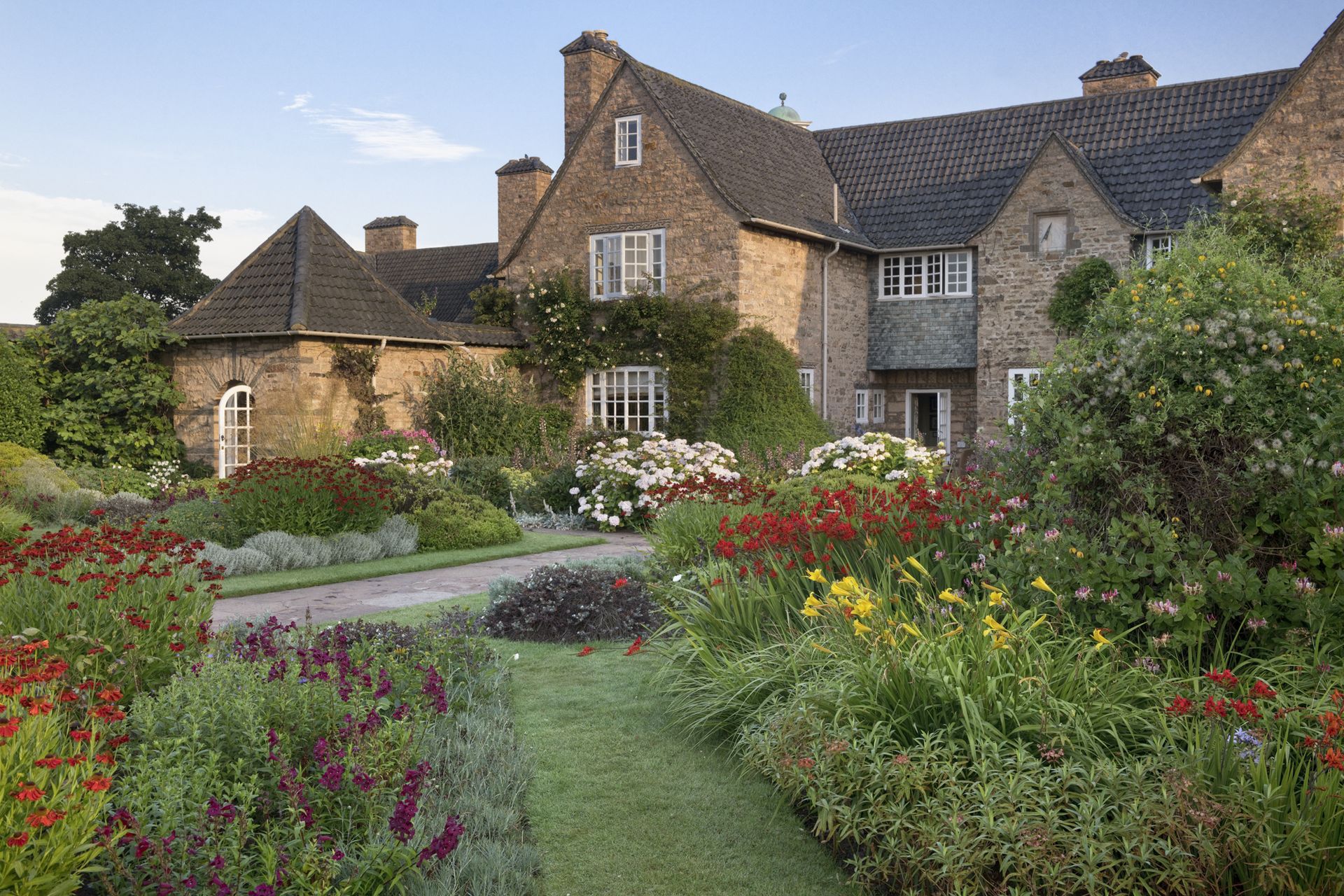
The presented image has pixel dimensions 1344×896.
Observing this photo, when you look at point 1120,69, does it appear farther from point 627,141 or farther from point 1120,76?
point 627,141

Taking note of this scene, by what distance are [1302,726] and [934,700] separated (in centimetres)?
132

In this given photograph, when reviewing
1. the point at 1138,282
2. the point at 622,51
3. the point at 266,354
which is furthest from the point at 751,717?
the point at 622,51

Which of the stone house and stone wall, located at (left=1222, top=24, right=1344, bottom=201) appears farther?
the stone house

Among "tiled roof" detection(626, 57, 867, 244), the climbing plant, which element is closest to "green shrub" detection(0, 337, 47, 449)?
the climbing plant

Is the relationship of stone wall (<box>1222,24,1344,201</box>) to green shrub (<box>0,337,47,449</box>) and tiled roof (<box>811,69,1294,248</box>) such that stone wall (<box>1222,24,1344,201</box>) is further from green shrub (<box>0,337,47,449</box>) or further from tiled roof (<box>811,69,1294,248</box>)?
green shrub (<box>0,337,47,449</box>)

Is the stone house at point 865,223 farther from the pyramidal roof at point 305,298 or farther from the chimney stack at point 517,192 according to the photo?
the chimney stack at point 517,192

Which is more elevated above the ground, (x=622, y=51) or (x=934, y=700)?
(x=622, y=51)

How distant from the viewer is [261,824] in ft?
13.7

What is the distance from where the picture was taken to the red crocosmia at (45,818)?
113 inches

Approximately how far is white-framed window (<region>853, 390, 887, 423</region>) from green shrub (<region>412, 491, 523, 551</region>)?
1164 centimetres

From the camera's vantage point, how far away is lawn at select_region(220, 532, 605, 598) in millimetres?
10898

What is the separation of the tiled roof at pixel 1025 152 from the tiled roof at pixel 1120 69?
Result: 1.80 meters

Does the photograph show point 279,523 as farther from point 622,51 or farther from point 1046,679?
point 622,51

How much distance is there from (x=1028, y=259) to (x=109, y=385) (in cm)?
1745
